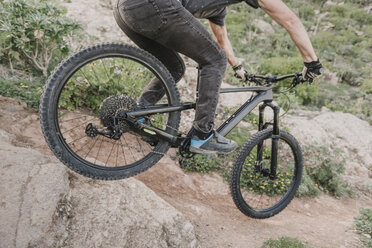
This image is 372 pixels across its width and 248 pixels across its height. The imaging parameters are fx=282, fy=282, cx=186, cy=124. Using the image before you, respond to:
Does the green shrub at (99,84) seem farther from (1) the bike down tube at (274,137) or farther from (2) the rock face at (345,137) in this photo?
(2) the rock face at (345,137)

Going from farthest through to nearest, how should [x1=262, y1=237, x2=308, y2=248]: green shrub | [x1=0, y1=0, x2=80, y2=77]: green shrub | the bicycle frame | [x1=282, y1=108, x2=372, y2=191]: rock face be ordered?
[x1=282, y1=108, x2=372, y2=191]: rock face → [x1=0, y1=0, x2=80, y2=77]: green shrub → [x1=262, y1=237, x2=308, y2=248]: green shrub → the bicycle frame

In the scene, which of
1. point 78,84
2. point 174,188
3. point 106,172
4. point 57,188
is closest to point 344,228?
point 174,188

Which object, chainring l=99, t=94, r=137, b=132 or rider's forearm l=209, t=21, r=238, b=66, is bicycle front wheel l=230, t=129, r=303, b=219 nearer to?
rider's forearm l=209, t=21, r=238, b=66

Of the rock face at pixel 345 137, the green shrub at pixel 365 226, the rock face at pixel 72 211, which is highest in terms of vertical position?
the rock face at pixel 72 211

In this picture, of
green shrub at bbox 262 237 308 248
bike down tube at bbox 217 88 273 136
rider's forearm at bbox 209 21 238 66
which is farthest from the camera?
rider's forearm at bbox 209 21 238 66

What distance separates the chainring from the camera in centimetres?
242

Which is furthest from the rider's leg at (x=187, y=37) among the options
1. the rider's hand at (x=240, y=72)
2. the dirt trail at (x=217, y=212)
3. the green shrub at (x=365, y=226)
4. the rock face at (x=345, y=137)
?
the rock face at (x=345, y=137)

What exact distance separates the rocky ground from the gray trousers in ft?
3.11

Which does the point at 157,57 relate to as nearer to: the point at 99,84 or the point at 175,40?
the point at 175,40

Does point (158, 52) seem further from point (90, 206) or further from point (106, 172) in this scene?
point (90, 206)

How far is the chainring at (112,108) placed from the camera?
2424mm

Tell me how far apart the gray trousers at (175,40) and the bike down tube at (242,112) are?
356 mm

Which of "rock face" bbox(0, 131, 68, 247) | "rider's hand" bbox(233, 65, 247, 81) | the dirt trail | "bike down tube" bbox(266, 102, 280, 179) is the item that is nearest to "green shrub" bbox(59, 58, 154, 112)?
the dirt trail

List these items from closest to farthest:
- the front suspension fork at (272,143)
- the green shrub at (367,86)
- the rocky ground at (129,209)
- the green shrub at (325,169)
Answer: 1. the rocky ground at (129,209)
2. the front suspension fork at (272,143)
3. the green shrub at (325,169)
4. the green shrub at (367,86)
